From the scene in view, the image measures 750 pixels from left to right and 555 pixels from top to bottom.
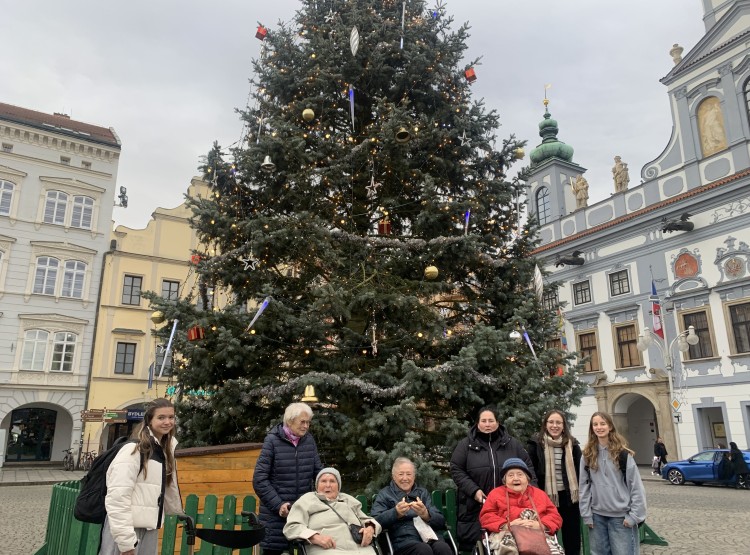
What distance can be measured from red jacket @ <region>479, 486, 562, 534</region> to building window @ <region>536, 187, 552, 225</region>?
2920 centimetres

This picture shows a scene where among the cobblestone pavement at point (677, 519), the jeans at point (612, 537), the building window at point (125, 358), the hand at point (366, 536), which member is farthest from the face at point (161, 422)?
the building window at point (125, 358)

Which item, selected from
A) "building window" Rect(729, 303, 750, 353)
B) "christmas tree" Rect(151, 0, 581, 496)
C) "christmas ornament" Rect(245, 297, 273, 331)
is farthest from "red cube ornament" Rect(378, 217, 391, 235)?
"building window" Rect(729, 303, 750, 353)

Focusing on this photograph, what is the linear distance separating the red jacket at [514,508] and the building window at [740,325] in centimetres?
2125

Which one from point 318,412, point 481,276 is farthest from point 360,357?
point 481,276

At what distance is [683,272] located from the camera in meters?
24.1

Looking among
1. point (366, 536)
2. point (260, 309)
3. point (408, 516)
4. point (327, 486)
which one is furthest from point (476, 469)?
point (260, 309)

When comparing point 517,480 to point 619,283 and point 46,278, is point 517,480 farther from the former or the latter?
point 46,278

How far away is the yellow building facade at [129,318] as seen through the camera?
87.1 feet

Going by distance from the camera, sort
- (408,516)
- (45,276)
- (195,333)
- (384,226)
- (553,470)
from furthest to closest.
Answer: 1. (45,276)
2. (384,226)
3. (195,333)
4. (553,470)
5. (408,516)

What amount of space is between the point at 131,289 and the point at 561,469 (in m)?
26.8

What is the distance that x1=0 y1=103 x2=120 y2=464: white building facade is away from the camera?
83.6 feet

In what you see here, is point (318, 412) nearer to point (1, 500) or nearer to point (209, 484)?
point (209, 484)

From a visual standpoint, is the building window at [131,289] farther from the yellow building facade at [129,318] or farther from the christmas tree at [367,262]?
the christmas tree at [367,262]

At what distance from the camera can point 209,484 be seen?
20.3 feet
